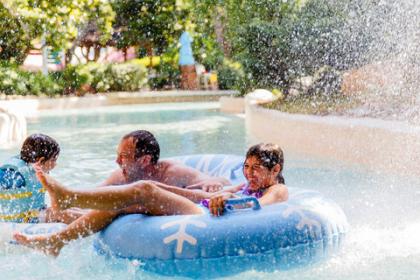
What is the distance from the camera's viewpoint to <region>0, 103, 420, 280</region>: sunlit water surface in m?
3.90

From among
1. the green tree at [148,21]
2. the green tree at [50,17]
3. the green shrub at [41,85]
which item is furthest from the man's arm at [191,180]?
the green tree at [148,21]

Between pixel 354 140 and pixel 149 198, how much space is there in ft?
14.9

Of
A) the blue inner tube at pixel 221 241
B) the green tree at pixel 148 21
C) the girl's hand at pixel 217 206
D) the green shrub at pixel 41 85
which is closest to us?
the blue inner tube at pixel 221 241

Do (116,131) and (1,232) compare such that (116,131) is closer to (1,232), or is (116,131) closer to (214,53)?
(1,232)

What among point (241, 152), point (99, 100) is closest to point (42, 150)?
point (241, 152)

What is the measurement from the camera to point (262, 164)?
4.14 meters

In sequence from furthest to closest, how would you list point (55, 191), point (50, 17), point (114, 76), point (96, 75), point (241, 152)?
point (114, 76), point (96, 75), point (50, 17), point (241, 152), point (55, 191)

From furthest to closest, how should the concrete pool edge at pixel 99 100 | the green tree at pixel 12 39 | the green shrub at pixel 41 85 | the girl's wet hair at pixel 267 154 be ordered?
the green tree at pixel 12 39
the green shrub at pixel 41 85
the concrete pool edge at pixel 99 100
the girl's wet hair at pixel 267 154

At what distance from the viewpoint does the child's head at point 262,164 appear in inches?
162

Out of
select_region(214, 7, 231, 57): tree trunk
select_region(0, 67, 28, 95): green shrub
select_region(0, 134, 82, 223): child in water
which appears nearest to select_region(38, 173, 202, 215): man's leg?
select_region(0, 134, 82, 223): child in water

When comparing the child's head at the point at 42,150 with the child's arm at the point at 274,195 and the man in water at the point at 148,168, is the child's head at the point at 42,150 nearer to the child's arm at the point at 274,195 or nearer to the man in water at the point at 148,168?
the man in water at the point at 148,168

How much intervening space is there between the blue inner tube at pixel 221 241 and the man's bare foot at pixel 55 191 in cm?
45

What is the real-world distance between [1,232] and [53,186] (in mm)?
839

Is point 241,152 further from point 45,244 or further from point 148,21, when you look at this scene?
point 148,21
